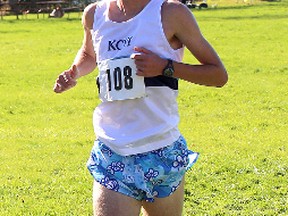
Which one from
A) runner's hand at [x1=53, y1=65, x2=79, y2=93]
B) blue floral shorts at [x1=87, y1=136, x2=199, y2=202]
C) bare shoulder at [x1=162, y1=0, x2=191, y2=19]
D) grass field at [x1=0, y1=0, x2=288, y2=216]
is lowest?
grass field at [x1=0, y1=0, x2=288, y2=216]

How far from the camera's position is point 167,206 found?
3598 mm

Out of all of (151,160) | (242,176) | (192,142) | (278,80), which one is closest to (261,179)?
(242,176)

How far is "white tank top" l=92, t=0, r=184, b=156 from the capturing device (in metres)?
3.48

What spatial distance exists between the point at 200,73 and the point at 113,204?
2.49 feet

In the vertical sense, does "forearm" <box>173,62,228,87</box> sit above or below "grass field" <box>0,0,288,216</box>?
above

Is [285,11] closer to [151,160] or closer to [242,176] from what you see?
[242,176]

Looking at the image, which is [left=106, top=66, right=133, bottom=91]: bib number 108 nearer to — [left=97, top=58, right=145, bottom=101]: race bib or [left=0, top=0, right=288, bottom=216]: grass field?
[left=97, top=58, right=145, bottom=101]: race bib

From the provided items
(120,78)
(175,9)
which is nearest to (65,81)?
(120,78)

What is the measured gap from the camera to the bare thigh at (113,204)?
3.41 metres

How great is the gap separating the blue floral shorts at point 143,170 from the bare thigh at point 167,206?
0.11 feet

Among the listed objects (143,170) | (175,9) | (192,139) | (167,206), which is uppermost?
(175,9)

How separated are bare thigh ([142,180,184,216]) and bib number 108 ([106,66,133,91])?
1.94ft

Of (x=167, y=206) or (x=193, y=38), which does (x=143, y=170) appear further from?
(x=193, y=38)

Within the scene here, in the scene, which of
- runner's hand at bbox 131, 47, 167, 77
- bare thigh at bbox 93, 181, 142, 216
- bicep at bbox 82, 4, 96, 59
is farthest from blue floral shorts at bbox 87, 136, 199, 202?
bicep at bbox 82, 4, 96, 59
